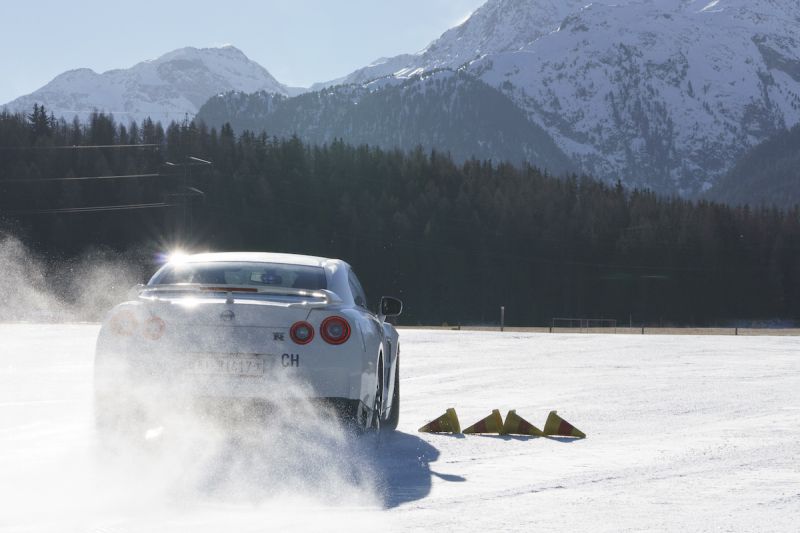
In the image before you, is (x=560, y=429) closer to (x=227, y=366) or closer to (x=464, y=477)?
(x=464, y=477)

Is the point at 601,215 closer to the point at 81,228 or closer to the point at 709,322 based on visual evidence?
the point at 709,322

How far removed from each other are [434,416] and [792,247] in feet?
494

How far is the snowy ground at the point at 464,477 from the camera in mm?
5770

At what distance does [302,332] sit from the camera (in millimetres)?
7930

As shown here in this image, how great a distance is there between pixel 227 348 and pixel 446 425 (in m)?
2.91

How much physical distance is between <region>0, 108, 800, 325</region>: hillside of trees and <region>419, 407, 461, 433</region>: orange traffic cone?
9323 cm

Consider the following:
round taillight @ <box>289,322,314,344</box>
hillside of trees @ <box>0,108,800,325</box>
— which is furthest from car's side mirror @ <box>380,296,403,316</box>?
hillside of trees @ <box>0,108,800,325</box>

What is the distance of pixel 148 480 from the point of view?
6.86 m

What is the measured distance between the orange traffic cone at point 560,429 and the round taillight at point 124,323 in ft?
12.4

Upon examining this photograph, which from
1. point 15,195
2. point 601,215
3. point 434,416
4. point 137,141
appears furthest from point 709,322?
point 434,416

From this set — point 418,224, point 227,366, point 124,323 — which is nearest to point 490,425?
point 227,366

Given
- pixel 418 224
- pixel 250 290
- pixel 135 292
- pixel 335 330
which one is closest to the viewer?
pixel 335 330

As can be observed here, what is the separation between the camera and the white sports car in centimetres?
769

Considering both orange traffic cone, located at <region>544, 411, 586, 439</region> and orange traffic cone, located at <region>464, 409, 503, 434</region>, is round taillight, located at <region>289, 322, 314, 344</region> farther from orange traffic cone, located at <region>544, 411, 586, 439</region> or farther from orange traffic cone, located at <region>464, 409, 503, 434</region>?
orange traffic cone, located at <region>544, 411, 586, 439</region>
